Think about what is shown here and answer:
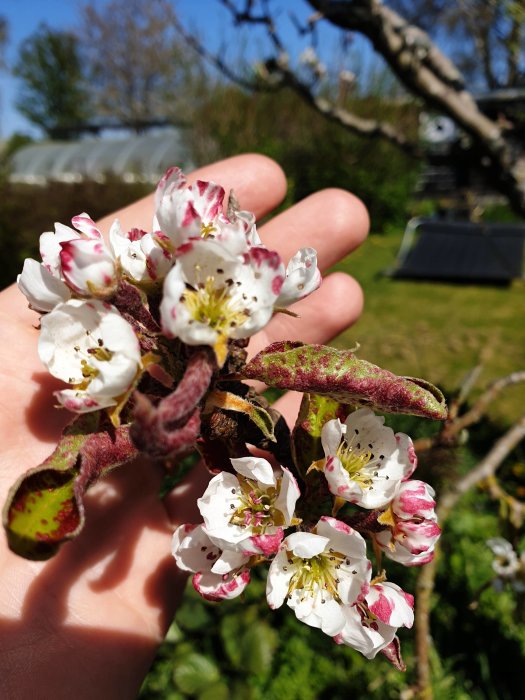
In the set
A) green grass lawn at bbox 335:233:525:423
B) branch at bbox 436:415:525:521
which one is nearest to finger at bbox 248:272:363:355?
branch at bbox 436:415:525:521

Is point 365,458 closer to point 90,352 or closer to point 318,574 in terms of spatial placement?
point 318,574

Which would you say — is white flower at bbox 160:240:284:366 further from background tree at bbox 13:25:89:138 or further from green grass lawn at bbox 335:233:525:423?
background tree at bbox 13:25:89:138

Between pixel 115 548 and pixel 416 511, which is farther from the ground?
A: pixel 416 511

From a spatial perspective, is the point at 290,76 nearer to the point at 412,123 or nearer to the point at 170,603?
the point at 170,603

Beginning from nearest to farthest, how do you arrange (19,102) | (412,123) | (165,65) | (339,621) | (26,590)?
(339,621) < (26,590) < (412,123) < (165,65) < (19,102)

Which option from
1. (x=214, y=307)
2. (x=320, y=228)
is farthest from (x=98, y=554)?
(x=320, y=228)

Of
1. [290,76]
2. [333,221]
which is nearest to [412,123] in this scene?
[290,76]
